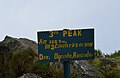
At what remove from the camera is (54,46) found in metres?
10.1

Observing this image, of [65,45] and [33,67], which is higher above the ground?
[65,45]

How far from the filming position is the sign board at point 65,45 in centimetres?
1005

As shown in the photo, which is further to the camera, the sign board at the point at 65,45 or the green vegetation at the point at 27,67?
the green vegetation at the point at 27,67

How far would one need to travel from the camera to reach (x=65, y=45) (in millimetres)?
10203

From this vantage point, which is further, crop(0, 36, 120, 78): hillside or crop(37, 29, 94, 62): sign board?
crop(0, 36, 120, 78): hillside

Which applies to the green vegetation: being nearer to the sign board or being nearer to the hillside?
the hillside

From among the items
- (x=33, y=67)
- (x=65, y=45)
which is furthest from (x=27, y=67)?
(x=65, y=45)

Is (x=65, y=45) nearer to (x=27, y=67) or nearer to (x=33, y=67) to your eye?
(x=33, y=67)

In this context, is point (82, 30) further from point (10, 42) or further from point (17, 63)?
point (10, 42)

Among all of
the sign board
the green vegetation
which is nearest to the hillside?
the green vegetation

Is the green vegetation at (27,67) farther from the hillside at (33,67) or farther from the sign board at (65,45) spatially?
the sign board at (65,45)

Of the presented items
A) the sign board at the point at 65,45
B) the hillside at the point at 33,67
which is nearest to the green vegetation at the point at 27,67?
the hillside at the point at 33,67

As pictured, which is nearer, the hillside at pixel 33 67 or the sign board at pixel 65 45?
the sign board at pixel 65 45

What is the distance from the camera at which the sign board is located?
33.0 ft
